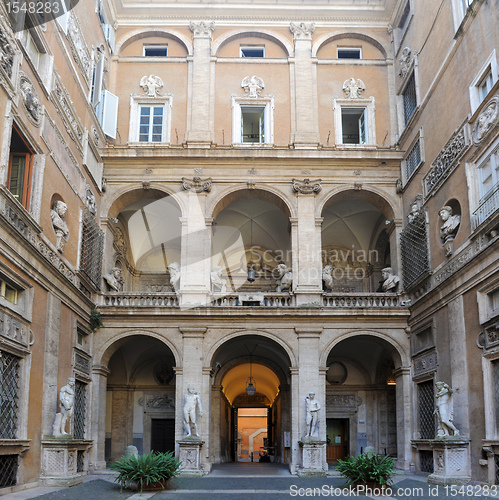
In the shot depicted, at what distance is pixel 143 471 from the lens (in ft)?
46.0

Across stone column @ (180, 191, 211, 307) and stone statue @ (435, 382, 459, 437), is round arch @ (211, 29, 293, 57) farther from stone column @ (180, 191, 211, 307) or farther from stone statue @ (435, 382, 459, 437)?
stone statue @ (435, 382, 459, 437)

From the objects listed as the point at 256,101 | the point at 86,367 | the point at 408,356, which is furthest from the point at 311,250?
the point at 86,367

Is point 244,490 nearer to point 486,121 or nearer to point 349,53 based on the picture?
point 486,121

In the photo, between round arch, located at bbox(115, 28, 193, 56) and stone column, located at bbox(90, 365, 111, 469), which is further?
A: round arch, located at bbox(115, 28, 193, 56)

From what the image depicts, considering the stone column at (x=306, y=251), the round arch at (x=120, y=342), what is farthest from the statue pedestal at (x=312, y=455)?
the round arch at (x=120, y=342)

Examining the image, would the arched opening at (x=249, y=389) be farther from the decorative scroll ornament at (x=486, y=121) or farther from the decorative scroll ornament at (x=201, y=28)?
the decorative scroll ornament at (x=201, y=28)

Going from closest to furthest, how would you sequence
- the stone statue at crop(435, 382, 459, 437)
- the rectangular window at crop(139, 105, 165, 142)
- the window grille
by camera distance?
the stone statue at crop(435, 382, 459, 437) → the window grille → the rectangular window at crop(139, 105, 165, 142)

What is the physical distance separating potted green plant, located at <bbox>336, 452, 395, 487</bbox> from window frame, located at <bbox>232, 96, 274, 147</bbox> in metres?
12.7

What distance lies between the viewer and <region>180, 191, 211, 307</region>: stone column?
2125 cm

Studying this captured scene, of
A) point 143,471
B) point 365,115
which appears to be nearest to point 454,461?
point 143,471

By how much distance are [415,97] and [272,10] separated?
7035 mm

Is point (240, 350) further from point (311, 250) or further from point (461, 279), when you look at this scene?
point (461, 279)

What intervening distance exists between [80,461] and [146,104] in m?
13.0

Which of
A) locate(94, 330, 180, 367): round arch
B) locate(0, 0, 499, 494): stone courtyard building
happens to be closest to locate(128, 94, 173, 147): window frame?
locate(0, 0, 499, 494): stone courtyard building
